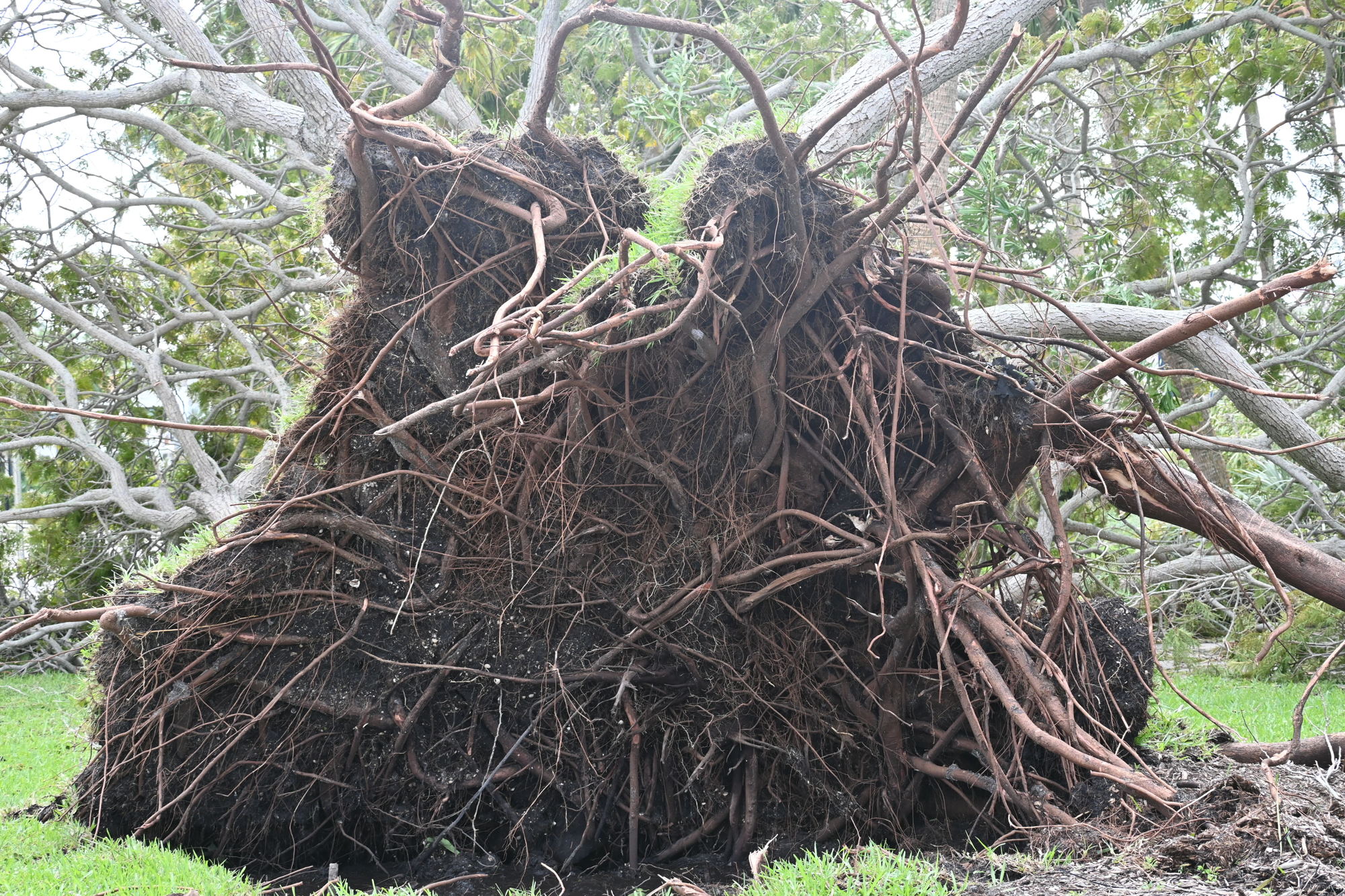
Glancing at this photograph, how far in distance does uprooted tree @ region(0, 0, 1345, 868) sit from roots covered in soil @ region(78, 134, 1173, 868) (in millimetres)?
18

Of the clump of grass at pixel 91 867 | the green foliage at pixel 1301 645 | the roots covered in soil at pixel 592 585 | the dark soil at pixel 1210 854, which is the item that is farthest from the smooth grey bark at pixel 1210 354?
the clump of grass at pixel 91 867

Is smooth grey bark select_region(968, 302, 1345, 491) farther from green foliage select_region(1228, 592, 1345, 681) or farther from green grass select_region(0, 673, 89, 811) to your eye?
green grass select_region(0, 673, 89, 811)

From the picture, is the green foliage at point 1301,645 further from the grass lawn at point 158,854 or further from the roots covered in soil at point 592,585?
the roots covered in soil at point 592,585

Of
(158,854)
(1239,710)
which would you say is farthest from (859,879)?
(1239,710)

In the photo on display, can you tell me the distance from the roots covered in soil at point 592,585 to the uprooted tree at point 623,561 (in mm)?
18

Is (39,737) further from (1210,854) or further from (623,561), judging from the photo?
(1210,854)

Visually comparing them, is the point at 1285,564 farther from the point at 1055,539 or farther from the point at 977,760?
the point at 977,760

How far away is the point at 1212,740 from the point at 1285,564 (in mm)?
1394

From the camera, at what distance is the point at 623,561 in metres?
4.55

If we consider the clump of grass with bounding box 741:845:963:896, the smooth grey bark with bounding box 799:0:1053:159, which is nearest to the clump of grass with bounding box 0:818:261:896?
the clump of grass with bounding box 741:845:963:896

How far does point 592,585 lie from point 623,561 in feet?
0.60

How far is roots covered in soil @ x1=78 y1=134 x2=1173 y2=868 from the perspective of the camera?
164 inches

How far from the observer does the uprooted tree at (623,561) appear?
13.3 ft

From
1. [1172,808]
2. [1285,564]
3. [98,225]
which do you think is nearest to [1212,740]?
[1285,564]
